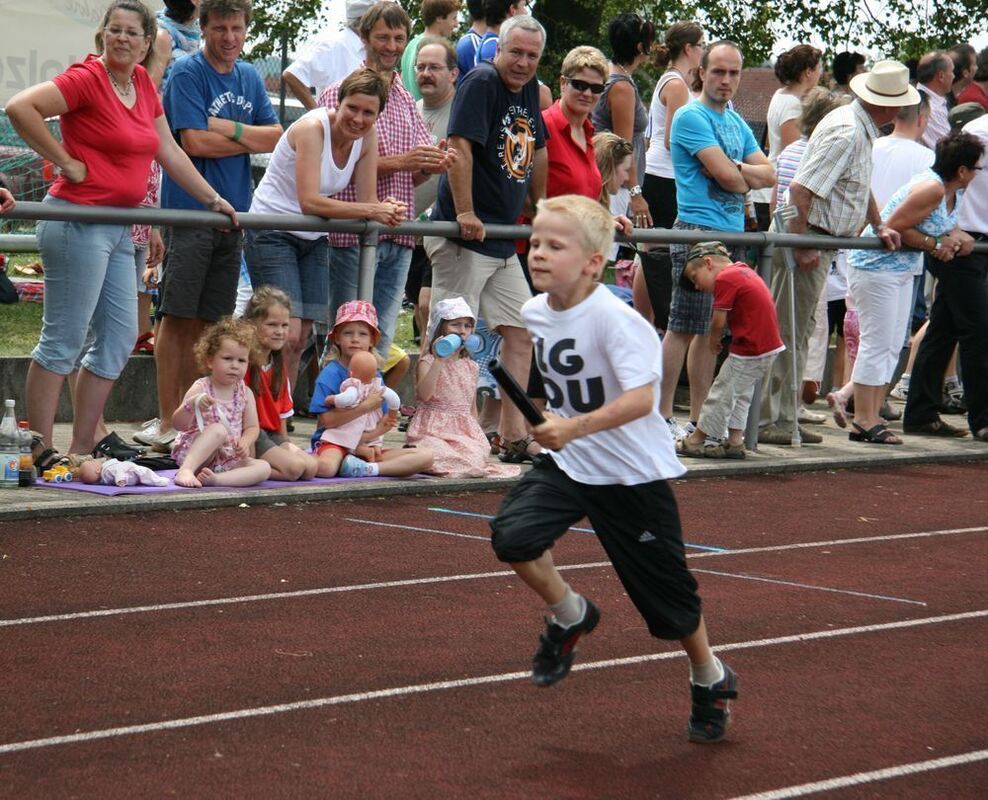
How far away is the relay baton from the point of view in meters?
4.62

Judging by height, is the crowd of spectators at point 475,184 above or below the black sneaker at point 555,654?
above

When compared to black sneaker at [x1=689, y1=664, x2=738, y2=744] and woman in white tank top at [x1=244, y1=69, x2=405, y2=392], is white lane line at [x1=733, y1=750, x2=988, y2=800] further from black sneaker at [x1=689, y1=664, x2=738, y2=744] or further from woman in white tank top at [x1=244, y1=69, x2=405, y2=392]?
woman in white tank top at [x1=244, y1=69, x2=405, y2=392]

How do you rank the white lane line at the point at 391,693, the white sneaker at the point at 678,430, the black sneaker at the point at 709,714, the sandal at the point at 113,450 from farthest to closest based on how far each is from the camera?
the white sneaker at the point at 678,430 < the sandal at the point at 113,450 < the black sneaker at the point at 709,714 < the white lane line at the point at 391,693

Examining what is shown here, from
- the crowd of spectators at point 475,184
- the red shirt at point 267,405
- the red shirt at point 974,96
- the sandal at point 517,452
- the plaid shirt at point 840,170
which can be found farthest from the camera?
the red shirt at point 974,96

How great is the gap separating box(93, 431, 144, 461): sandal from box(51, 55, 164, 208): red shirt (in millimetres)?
1225

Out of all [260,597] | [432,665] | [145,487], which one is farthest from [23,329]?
[432,665]

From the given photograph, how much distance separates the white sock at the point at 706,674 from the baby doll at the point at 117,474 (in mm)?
4097

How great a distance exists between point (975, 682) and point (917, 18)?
2903 centimetres

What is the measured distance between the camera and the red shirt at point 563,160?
1051 cm

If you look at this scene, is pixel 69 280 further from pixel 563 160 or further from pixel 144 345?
pixel 563 160

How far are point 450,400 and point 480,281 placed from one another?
713 mm

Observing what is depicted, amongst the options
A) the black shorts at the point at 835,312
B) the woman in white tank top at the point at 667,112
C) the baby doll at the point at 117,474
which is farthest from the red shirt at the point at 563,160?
the black shorts at the point at 835,312

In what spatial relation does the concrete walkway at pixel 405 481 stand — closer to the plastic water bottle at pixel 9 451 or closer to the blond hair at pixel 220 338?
the plastic water bottle at pixel 9 451

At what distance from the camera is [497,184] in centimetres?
1005
